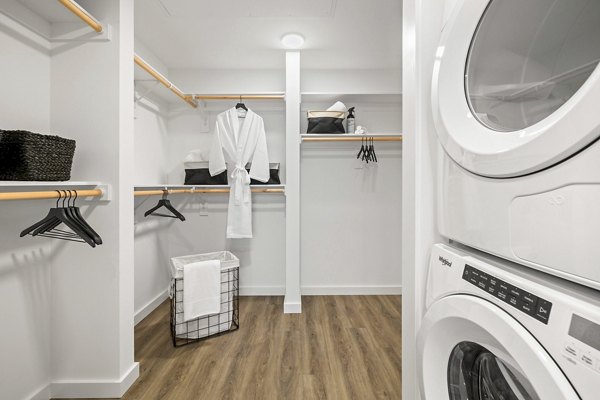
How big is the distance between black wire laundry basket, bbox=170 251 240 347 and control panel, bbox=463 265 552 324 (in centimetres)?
189

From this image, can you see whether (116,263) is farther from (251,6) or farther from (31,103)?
(251,6)

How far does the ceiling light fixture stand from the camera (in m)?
2.38

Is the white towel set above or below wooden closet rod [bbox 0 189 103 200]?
below

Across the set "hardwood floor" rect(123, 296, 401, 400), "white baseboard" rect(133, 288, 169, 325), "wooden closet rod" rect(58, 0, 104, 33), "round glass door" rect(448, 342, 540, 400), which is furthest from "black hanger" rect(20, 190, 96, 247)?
"round glass door" rect(448, 342, 540, 400)

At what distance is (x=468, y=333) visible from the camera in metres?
0.66

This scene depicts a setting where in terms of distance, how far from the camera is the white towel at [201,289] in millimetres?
2045

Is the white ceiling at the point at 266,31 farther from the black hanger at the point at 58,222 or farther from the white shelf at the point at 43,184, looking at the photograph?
the black hanger at the point at 58,222

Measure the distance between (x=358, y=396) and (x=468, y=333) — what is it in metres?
1.18

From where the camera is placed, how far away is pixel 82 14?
1327mm

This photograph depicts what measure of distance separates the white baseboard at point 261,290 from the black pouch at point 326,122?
162cm

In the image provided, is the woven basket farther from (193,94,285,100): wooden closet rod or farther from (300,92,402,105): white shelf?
(300,92,402,105): white shelf

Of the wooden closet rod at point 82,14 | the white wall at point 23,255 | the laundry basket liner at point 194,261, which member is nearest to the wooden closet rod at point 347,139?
the laundry basket liner at point 194,261

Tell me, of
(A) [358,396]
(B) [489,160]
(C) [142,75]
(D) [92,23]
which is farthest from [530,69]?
(C) [142,75]

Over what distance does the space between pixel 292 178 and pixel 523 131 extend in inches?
86.6
